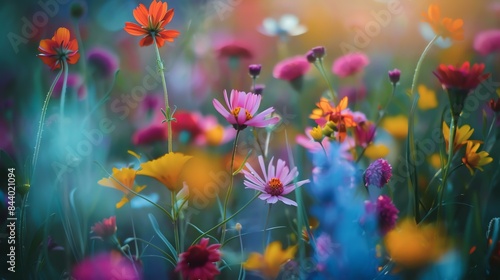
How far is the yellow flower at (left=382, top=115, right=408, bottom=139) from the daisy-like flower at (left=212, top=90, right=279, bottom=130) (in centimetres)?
30

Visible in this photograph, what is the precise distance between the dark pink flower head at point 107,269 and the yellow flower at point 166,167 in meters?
0.10

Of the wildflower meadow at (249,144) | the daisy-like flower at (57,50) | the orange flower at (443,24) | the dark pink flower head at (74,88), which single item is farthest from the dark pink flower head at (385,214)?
the dark pink flower head at (74,88)

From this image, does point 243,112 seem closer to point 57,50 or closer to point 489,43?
point 57,50

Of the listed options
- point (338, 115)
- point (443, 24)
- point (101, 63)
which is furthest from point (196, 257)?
point (101, 63)

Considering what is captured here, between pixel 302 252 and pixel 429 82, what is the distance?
0.49 metres

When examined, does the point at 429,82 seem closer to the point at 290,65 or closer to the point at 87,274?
the point at 290,65

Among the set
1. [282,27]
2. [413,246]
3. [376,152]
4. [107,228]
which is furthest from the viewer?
[282,27]

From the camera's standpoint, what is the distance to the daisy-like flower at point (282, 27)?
0.91 metres

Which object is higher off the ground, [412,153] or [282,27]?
[282,27]

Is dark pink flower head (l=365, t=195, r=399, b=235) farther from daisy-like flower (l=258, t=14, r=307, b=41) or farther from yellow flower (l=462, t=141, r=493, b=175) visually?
daisy-like flower (l=258, t=14, r=307, b=41)

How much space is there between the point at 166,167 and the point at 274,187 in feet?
0.35

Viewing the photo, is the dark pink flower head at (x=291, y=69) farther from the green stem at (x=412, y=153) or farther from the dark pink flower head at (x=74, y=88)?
the dark pink flower head at (x=74, y=88)

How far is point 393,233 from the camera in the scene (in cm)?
46

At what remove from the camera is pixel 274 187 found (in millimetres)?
485
